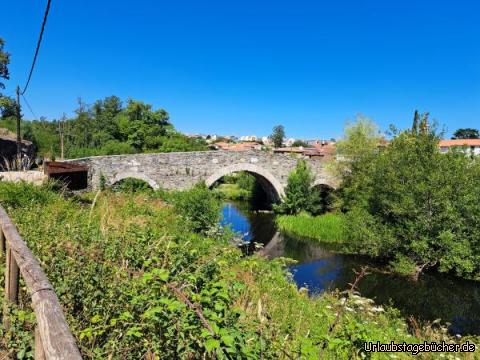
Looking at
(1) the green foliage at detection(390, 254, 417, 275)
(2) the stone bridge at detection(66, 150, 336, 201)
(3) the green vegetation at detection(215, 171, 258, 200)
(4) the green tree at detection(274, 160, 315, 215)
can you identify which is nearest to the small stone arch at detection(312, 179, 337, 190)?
(2) the stone bridge at detection(66, 150, 336, 201)

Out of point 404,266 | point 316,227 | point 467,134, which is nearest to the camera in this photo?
point 404,266

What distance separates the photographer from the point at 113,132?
36.5m

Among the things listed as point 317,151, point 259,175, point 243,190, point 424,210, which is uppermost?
point 317,151

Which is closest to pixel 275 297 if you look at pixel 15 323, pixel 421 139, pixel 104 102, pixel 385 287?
pixel 15 323

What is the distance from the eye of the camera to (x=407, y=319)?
25.5ft

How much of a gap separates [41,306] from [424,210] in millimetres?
12038

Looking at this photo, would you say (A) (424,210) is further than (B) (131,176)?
No

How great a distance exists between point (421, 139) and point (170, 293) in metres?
12.5

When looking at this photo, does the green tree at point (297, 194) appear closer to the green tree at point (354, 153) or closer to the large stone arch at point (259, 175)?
the large stone arch at point (259, 175)

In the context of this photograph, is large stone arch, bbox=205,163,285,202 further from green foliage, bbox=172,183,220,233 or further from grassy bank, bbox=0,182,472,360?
grassy bank, bbox=0,182,472,360

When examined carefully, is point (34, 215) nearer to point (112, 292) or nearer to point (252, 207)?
point (112, 292)

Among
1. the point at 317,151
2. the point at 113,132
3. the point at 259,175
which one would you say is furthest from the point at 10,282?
the point at 317,151

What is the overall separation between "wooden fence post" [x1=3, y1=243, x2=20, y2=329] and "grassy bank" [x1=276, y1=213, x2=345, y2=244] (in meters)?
14.1

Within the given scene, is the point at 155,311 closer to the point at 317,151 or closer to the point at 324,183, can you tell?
the point at 324,183
